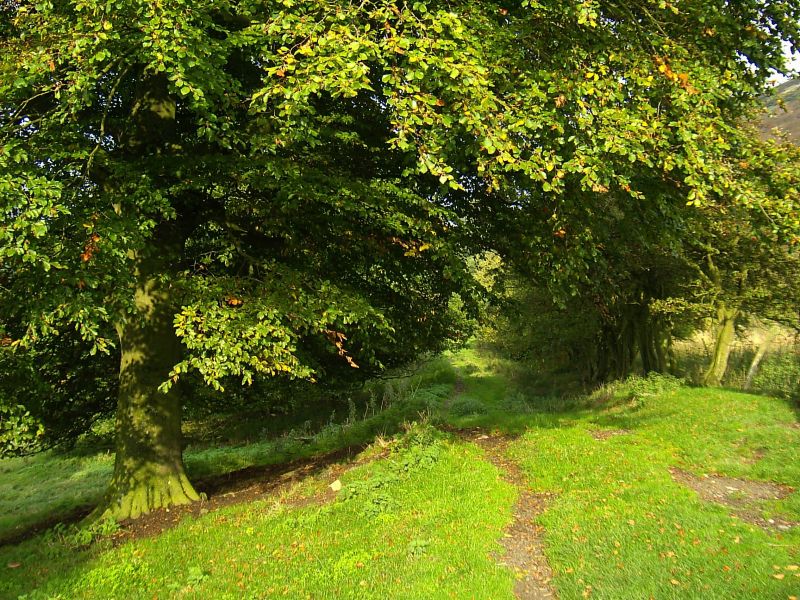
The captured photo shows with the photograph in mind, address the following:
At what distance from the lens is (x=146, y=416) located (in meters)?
10.1

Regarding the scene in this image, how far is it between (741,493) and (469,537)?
537 centimetres

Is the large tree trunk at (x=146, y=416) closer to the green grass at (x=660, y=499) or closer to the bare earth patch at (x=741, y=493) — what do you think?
the green grass at (x=660, y=499)

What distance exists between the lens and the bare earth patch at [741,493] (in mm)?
7906

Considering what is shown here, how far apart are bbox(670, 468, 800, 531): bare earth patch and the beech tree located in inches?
172

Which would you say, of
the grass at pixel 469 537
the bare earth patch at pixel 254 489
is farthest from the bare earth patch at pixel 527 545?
the bare earth patch at pixel 254 489

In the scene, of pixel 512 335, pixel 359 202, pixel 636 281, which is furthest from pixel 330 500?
pixel 512 335

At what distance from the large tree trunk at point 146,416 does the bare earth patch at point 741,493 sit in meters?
9.77

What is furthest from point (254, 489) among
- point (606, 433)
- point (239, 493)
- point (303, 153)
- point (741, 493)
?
point (741, 493)

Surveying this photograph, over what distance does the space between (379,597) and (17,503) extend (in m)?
18.3

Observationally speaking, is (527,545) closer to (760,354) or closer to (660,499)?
(660,499)

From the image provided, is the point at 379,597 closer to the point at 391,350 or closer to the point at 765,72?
the point at 391,350

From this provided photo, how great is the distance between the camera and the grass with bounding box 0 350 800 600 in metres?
6.36

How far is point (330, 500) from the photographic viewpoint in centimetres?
955

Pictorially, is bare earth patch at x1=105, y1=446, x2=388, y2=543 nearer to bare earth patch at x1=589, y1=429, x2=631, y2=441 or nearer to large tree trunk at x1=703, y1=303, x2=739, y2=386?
bare earth patch at x1=589, y1=429, x2=631, y2=441
